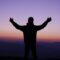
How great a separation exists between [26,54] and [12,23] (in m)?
1.60

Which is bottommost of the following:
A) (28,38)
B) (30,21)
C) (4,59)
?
(4,59)

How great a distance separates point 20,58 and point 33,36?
11.7 ft

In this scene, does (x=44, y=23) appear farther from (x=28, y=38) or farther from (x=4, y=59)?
(x=4, y=59)

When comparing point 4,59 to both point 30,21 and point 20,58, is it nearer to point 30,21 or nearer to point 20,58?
point 20,58

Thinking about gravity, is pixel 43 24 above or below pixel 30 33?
above

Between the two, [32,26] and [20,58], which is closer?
[32,26]

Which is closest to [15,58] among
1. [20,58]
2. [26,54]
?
[20,58]

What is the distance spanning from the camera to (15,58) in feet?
50.5

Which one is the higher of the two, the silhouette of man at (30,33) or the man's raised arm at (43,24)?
the man's raised arm at (43,24)

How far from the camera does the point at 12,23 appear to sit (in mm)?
12453

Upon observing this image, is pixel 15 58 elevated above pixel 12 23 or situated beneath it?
situated beneath

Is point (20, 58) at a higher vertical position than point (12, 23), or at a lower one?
lower

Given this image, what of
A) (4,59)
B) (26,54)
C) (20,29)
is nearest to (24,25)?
(20,29)

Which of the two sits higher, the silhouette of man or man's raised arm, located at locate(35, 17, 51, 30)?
man's raised arm, located at locate(35, 17, 51, 30)
